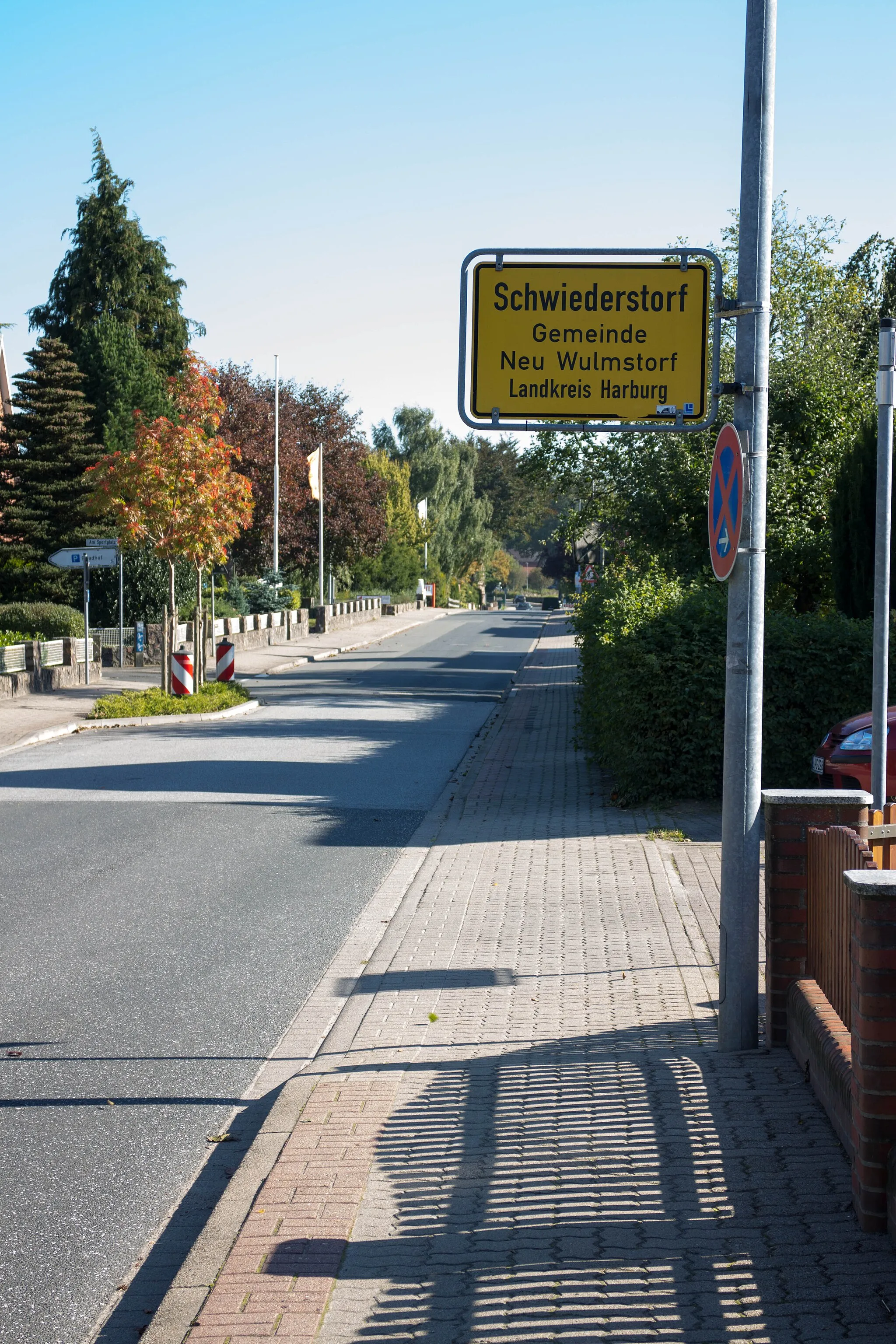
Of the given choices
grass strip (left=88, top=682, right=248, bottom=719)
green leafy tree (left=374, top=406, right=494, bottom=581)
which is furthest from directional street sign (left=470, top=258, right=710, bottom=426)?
green leafy tree (left=374, top=406, right=494, bottom=581)

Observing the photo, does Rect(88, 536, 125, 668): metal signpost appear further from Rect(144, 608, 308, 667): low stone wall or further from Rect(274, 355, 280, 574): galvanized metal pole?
Rect(274, 355, 280, 574): galvanized metal pole

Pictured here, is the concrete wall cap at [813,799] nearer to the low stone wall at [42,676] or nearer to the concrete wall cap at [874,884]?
the concrete wall cap at [874,884]

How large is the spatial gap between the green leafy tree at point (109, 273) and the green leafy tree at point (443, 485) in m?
32.1

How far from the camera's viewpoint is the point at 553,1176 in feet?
15.0

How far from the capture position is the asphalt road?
4.67m

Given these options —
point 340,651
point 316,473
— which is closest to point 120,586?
point 340,651

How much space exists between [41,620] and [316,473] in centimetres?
2236

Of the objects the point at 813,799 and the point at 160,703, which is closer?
the point at 813,799

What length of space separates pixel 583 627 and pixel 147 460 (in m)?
9.73

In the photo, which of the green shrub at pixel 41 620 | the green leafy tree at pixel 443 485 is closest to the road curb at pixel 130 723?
the green shrub at pixel 41 620

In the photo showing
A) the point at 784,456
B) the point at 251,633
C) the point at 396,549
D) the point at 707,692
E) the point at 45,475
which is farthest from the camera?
the point at 396,549

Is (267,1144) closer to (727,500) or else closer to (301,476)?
(727,500)

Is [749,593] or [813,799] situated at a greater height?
[749,593]

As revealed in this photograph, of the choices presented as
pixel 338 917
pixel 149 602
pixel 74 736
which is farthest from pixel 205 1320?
pixel 149 602
